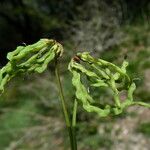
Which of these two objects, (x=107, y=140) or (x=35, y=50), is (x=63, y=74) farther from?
(x=35, y=50)

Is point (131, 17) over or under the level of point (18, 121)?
over

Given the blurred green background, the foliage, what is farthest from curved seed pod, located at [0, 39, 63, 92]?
the blurred green background

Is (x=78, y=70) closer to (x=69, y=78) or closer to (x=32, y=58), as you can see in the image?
(x=32, y=58)

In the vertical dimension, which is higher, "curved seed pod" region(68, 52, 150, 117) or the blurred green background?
the blurred green background

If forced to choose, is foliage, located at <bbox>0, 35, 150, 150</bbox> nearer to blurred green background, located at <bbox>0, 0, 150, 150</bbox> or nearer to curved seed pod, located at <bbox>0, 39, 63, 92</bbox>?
curved seed pod, located at <bbox>0, 39, 63, 92</bbox>

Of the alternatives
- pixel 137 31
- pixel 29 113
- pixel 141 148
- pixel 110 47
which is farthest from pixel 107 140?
pixel 137 31

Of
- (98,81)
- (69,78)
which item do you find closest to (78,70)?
(98,81)
